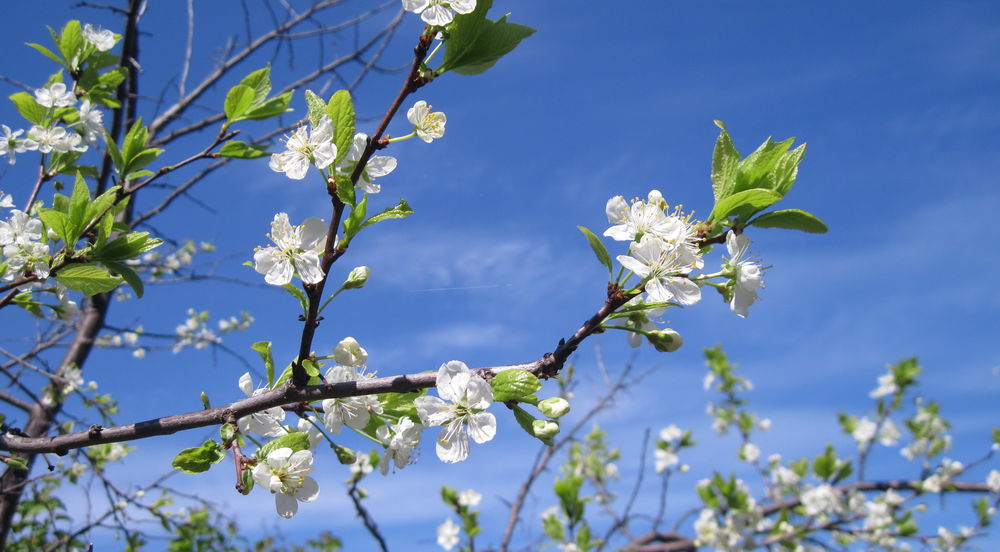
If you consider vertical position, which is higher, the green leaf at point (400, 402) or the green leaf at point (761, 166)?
the green leaf at point (761, 166)

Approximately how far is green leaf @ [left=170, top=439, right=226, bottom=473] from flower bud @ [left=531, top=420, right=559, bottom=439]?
0.65m

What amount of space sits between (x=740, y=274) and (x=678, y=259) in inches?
6.0

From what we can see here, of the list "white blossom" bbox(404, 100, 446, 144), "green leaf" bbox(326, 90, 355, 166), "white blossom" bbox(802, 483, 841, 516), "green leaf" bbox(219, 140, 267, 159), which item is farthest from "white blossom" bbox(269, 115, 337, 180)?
"white blossom" bbox(802, 483, 841, 516)

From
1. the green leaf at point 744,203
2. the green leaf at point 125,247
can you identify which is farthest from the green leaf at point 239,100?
the green leaf at point 744,203

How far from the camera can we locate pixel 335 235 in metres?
1.33

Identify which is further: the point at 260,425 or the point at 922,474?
the point at 922,474

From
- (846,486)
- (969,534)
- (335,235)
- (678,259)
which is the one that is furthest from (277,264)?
(969,534)

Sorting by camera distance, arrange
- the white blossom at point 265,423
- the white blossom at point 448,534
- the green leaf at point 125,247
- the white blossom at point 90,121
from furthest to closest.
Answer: the white blossom at point 448,534 → the white blossom at point 90,121 → the green leaf at point 125,247 → the white blossom at point 265,423

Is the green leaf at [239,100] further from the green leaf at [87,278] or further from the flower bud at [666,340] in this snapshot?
the flower bud at [666,340]

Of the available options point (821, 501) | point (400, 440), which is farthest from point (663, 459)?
point (400, 440)

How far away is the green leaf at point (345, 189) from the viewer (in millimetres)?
1278

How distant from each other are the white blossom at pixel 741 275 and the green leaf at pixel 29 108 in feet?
7.78

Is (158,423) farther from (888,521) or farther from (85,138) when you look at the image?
(888,521)

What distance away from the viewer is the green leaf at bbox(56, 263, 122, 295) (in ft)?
5.45
